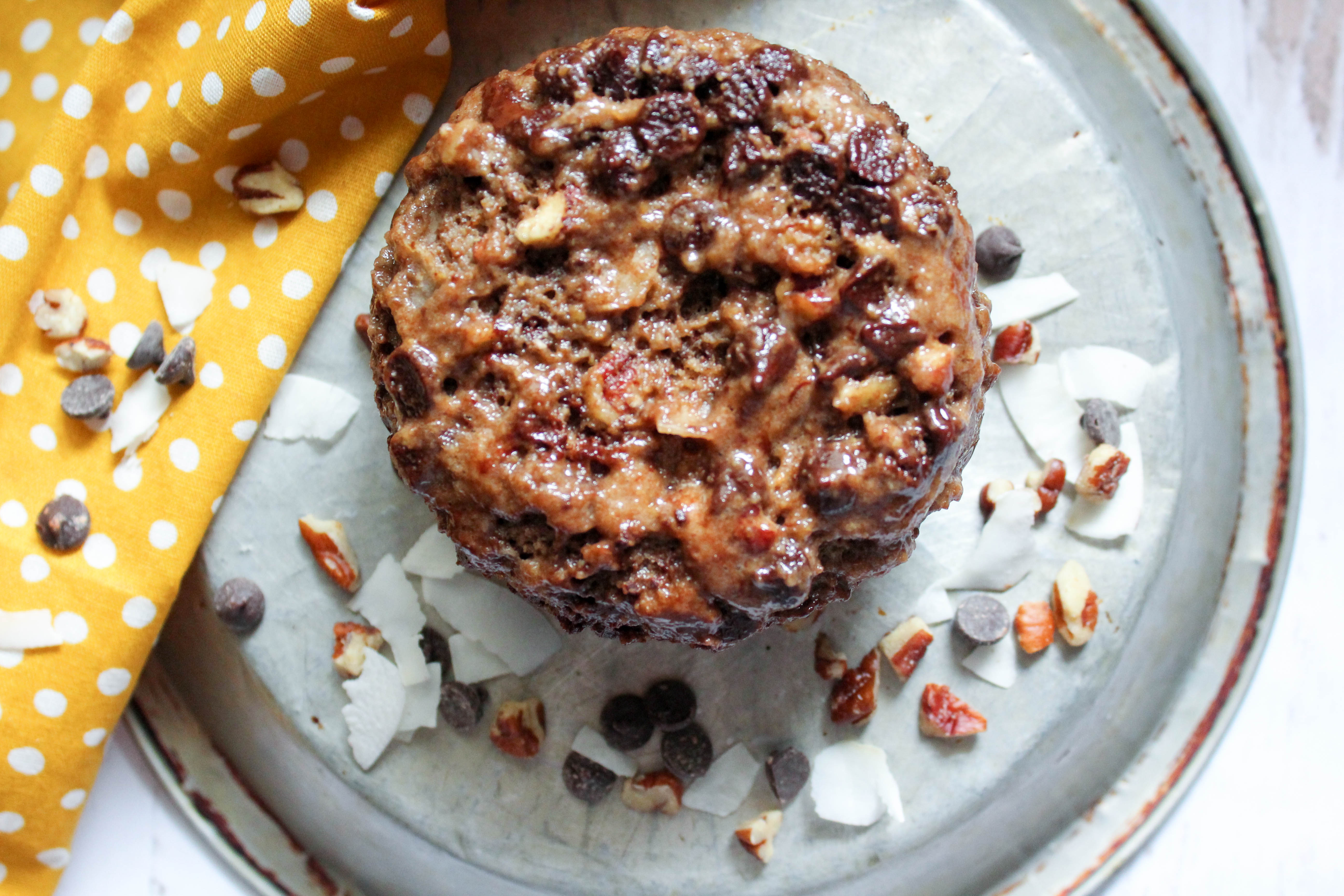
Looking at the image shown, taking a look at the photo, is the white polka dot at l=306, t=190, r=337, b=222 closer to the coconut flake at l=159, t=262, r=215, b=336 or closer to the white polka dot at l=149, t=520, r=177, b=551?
the coconut flake at l=159, t=262, r=215, b=336

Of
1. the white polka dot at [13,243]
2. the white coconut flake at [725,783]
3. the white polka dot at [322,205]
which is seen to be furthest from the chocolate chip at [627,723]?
the white polka dot at [13,243]

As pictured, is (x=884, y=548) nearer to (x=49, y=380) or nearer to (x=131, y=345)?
(x=131, y=345)

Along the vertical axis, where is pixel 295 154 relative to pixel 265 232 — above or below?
above

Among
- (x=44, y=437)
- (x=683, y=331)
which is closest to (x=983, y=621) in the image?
(x=683, y=331)

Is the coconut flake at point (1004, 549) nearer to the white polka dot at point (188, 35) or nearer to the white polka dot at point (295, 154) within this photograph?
the white polka dot at point (295, 154)

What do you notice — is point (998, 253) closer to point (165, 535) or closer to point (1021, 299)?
point (1021, 299)

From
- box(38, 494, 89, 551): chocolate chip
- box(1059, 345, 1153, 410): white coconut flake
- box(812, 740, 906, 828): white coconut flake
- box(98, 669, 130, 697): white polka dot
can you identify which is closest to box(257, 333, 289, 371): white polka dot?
box(38, 494, 89, 551): chocolate chip
